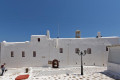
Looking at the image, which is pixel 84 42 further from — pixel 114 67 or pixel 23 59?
pixel 23 59

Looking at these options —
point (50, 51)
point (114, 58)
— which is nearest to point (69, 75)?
point (114, 58)

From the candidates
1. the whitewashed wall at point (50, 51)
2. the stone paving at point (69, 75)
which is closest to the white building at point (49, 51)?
the whitewashed wall at point (50, 51)

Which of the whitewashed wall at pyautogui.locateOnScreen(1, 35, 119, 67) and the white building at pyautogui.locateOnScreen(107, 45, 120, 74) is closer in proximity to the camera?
the white building at pyautogui.locateOnScreen(107, 45, 120, 74)

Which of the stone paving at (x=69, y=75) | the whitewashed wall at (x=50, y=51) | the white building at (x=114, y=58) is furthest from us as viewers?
the whitewashed wall at (x=50, y=51)

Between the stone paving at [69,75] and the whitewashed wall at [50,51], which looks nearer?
the stone paving at [69,75]

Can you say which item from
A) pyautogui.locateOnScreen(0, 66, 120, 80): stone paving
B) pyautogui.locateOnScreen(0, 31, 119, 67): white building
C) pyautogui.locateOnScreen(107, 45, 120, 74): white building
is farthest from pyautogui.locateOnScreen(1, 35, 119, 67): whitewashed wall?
pyautogui.locateOnScreen(107, 45, 120, 74): white building

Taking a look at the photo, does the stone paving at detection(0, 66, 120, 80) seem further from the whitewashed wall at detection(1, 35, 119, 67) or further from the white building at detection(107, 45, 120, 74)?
the whitewashed wall at detection(1, 35, 119, 67)

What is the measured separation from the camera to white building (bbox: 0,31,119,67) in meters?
17.2

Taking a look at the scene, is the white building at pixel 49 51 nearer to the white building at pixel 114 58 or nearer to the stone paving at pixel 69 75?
the stone paving at pixel 69 75

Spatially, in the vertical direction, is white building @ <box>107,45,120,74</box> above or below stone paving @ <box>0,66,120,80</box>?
above

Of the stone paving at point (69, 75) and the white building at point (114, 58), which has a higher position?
the white building at point (114, 58)

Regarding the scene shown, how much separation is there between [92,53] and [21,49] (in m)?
13.9

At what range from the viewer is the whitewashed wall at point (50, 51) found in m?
17.2

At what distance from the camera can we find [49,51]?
58.5 ft
